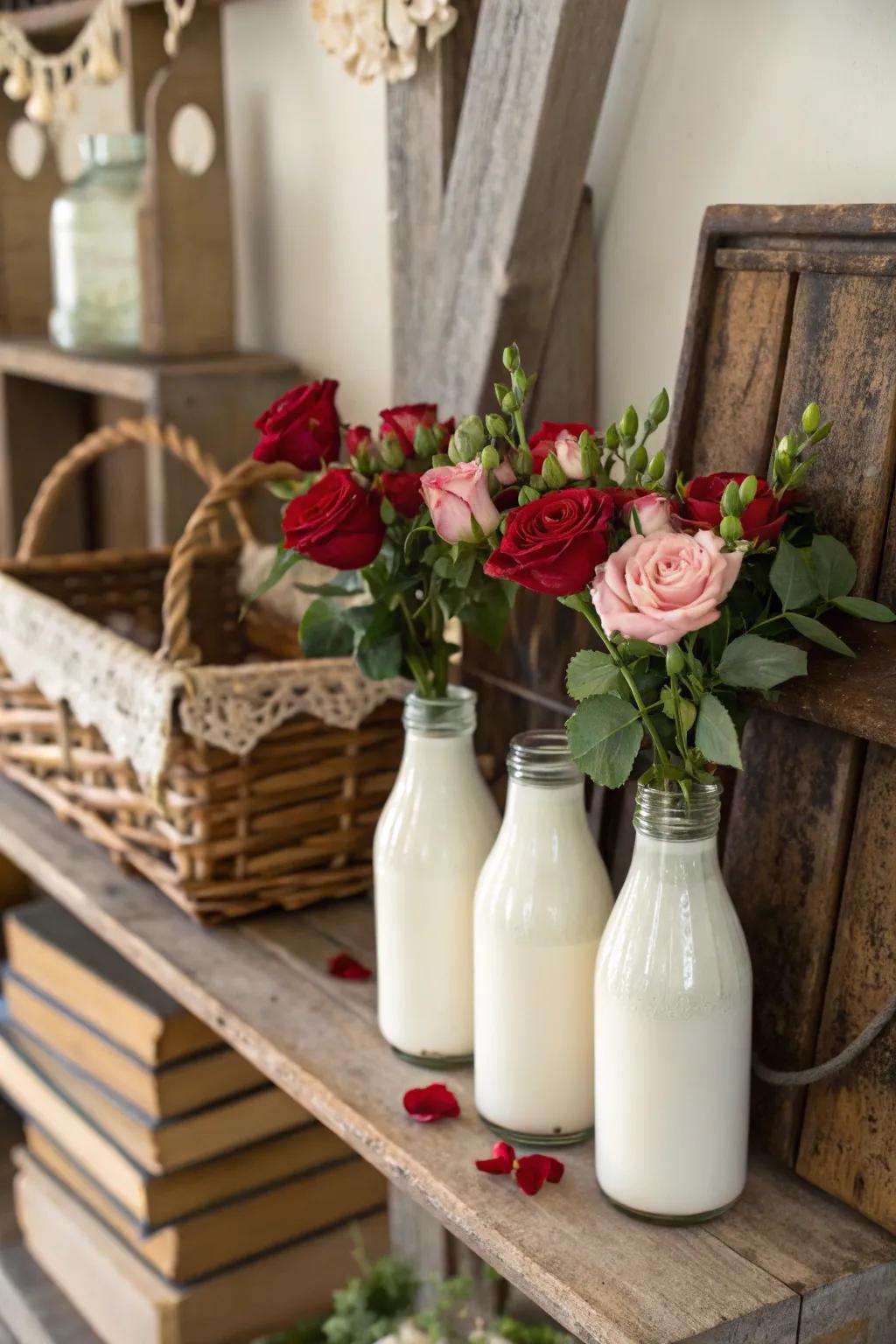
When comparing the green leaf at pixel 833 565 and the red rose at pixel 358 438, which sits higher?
the red rose at pixel 358 438

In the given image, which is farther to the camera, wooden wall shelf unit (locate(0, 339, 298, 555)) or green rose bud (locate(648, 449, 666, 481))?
wooden wall shelf unit (locate(0, 339, 298, 555))

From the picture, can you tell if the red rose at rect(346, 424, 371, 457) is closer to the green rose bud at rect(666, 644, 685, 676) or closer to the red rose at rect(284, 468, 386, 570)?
the red rose at rect(284, 468, 386, 570)

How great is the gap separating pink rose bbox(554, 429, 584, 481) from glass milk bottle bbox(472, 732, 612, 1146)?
6.0 inches

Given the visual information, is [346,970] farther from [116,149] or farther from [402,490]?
[116,149]

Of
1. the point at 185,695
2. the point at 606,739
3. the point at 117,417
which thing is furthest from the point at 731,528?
the point at 117,417

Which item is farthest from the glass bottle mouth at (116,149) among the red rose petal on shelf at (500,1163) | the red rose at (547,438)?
the red rose petal on shelf at (500,1163)

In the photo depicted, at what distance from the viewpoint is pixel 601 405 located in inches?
45.9

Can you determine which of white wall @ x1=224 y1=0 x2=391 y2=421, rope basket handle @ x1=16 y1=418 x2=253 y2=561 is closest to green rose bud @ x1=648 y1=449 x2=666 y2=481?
rope basket handle @ x1=16 y1=418 x2=253 y2=561

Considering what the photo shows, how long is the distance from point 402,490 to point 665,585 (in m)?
0.24

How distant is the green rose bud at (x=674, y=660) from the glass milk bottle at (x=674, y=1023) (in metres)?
0.07

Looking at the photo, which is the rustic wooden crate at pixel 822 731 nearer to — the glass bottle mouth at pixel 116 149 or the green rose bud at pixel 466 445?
the green rose bud at pixel 466 445

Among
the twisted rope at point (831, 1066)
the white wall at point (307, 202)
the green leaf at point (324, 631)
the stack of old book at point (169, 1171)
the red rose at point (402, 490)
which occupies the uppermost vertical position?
the white wall at point (307, 202)

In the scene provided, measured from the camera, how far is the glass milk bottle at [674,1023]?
74cm

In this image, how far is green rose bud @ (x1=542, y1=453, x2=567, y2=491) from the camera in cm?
75
